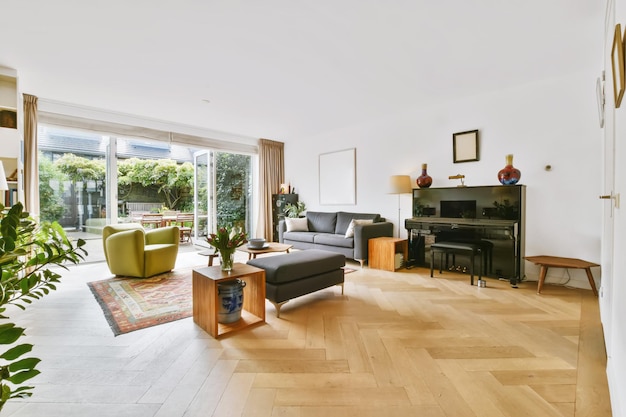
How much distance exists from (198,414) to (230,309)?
0.99m

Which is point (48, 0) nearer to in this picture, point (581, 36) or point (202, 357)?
point (202, 357)

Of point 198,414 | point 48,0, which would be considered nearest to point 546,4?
point 198,414

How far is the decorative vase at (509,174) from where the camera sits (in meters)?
3.67

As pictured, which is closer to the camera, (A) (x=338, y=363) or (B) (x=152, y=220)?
(A) (x=338, y=363)

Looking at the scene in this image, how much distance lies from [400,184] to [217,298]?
3.28m

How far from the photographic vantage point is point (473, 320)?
2539 mm

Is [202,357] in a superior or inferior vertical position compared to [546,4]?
inferior

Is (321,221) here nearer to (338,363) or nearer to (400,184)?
(400,184)

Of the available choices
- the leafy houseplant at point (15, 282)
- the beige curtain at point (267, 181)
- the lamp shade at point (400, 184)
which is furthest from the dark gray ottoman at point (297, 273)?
the beige curtain at point (267, 181)

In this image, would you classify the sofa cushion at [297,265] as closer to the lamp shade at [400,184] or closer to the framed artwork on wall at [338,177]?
the lamp shade at [400,184]

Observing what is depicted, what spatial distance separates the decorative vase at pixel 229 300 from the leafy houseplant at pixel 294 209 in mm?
4009

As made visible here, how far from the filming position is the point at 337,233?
5.54 m

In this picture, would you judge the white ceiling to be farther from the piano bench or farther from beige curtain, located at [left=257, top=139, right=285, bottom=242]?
beige curtain, located at [left=257, top=139, right=285, bottom=242]

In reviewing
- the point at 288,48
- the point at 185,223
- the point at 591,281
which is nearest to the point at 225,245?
→ the point at 288,48
